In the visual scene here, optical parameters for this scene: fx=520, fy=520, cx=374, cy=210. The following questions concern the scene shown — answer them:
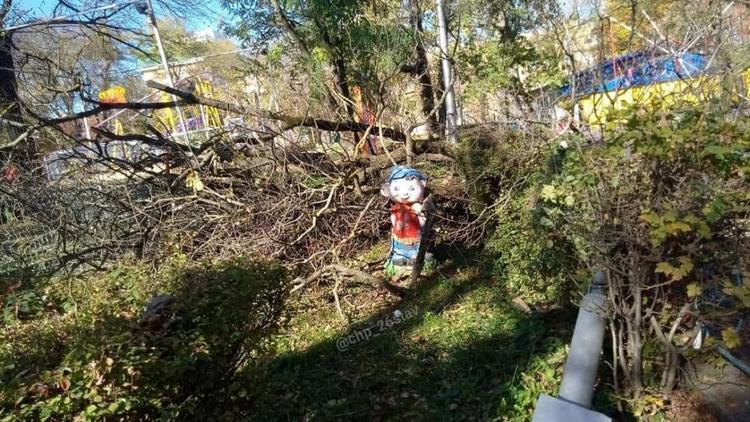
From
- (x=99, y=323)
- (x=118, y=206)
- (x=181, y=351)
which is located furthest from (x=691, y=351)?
(x=118, y=206)

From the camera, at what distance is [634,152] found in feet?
8.16

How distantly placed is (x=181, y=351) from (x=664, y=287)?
2.45 m

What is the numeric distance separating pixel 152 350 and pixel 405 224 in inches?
149

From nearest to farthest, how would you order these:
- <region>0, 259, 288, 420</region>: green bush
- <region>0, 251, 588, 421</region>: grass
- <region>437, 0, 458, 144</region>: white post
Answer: <region>0, 259, 288, 420</region>: green bush
<region>0, 251, 588, 421</region>: grass
<region>437, 0, 458, 144</region>: white post

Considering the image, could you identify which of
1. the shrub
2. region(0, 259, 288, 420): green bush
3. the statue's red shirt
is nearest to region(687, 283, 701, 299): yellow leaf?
the shrub

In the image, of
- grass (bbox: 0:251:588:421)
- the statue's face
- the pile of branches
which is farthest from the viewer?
the pile of branches

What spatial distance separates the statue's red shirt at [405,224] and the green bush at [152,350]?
2464 mm

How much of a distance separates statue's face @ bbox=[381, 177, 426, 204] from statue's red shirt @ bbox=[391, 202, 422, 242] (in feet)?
0.43

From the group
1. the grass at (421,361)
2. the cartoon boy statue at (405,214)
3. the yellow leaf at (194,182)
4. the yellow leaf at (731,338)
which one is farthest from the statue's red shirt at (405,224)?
the yellow leaf at (731,338)

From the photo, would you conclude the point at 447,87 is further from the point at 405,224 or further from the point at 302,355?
the point at 302,355

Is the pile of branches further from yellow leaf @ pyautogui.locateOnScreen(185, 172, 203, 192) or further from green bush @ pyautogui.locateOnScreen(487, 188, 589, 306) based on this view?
green bush @ pyautogui.locateOnScreen(487, 188, 589, 306)

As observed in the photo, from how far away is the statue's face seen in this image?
5.63m

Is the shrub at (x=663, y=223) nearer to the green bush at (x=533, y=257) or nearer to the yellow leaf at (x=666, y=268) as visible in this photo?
the yellow leaf at (x=666, y=268)

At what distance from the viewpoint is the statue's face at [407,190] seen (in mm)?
5629
